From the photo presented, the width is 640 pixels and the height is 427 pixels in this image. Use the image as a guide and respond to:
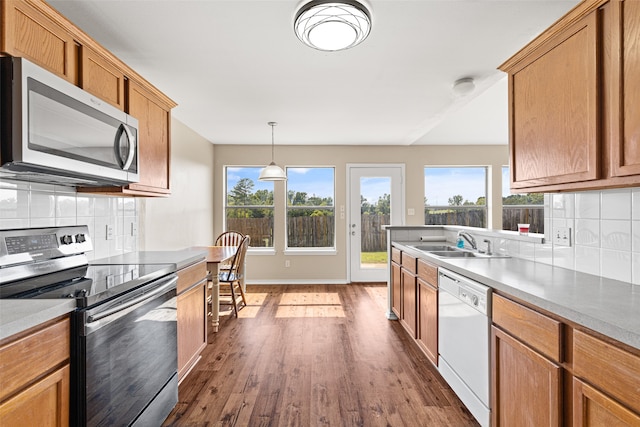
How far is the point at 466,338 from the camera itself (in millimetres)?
1987

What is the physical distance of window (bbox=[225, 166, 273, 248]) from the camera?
575 centimetres

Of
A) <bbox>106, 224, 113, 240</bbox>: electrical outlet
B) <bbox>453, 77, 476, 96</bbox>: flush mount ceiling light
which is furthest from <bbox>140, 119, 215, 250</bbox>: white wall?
<bbox>453, 77, 476, 96</bbox>: flush mount ceiling light

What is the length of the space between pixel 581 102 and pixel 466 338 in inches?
53.1

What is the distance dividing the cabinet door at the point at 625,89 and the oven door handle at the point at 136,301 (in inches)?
83.9

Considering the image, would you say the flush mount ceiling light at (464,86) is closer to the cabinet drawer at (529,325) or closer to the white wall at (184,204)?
the cabinet drawer at (529,325)

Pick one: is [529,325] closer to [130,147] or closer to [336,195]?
[130,147]

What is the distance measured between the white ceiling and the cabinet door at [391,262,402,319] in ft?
5.74

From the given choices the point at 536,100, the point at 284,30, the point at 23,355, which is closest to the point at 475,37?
the point at 536,100

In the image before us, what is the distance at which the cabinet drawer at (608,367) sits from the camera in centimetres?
97

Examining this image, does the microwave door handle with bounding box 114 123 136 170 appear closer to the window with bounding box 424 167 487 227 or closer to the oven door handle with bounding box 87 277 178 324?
the oven door handle with bounding box 87 277 178 324

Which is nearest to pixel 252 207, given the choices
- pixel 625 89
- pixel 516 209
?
pixel 516 209

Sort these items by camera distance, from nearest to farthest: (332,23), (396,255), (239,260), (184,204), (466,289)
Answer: (332,23) → (466,289) → (396,255) → (239,260) → (184,204)

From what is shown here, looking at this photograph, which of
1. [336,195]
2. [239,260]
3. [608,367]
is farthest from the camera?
[336,195]

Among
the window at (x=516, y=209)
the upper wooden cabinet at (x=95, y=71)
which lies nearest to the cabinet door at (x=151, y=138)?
the upper wooden cabinet at (x=95, y=71)
